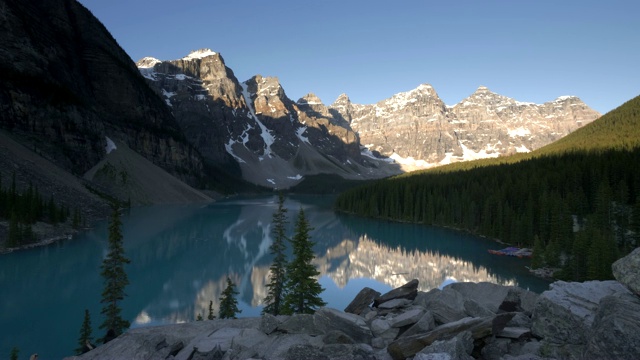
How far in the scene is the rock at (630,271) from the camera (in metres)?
9.39

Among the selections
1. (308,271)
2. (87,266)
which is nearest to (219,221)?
(87,266)

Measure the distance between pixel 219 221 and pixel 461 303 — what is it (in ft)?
314

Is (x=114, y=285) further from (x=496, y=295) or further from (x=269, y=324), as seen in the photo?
(x=496, y=295)

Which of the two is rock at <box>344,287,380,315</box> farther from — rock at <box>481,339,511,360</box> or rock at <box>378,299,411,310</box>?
rock at <box>481,339,511,360</box>

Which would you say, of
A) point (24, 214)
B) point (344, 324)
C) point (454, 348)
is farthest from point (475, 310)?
point (24, 214)

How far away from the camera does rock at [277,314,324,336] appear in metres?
14.5

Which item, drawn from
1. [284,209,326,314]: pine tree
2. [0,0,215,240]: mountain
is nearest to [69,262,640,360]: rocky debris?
[284,209,326,314]: pine tree

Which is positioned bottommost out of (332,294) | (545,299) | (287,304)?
(332,294)

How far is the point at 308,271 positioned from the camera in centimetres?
2470

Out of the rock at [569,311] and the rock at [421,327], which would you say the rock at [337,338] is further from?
the rock at [569,311]

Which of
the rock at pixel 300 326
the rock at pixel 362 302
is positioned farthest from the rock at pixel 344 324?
the rock at pixel 362 302

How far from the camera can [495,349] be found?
10.8 meters

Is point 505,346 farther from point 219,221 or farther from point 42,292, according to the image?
point 219,221

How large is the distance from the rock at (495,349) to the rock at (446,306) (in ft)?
7.85
